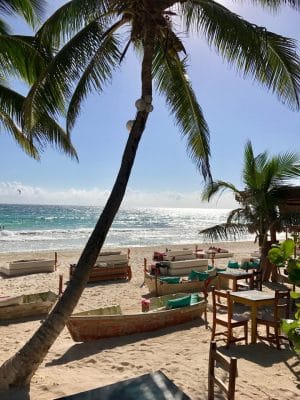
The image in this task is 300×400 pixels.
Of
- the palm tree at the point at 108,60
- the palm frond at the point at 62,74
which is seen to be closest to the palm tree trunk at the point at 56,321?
the palm tree at the point at 108,60

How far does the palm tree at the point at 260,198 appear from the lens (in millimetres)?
11695

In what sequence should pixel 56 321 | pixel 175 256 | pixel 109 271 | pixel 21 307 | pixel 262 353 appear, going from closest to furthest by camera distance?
1. pixel 56 321
2. pixel 262 353
3. pixel 21 307
4. pixel 109 271
5. pixel 175 256

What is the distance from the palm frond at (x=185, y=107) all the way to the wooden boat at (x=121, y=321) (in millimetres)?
3296

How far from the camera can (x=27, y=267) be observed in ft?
55.8

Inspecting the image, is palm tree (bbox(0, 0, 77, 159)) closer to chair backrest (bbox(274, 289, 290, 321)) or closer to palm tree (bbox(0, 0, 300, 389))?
palm tree (bbox(0, 0, 300, 389))

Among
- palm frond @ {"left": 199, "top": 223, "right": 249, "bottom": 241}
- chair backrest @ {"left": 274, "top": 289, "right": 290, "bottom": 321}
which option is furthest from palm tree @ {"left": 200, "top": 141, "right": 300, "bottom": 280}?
chair backrest @ {"left": 274, "top": 289, "right": 290, "bottom": 321}

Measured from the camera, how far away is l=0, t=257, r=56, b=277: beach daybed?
16.8 metres

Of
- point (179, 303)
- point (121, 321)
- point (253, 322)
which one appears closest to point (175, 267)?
point (179, 303)

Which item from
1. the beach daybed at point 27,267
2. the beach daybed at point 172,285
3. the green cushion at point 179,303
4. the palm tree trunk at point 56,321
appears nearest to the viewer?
the palm tree trunk at point 56,321

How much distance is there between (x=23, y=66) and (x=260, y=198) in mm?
7460

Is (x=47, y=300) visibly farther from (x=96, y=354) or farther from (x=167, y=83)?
(x=167, y=83)

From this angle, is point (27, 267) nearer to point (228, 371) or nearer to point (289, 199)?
point (289, 199)

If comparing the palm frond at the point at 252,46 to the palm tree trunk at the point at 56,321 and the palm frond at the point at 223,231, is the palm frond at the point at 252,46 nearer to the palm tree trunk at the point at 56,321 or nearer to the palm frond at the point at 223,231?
the palm tree trunk at the point at 56,321

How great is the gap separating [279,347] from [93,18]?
21.6ft
